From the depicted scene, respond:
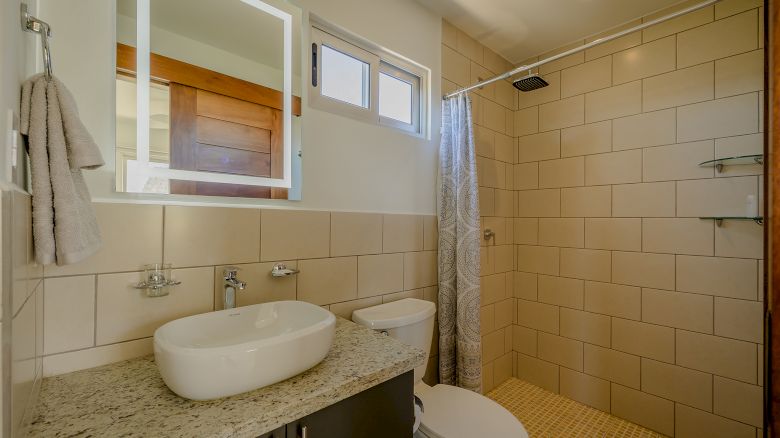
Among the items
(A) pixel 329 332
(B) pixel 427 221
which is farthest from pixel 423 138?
(A) pixel 329 332

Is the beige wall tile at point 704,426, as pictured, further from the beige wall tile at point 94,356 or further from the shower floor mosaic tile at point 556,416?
the beige wall tile at point 94,356

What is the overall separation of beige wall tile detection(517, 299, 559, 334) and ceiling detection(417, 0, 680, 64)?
1.83 meters

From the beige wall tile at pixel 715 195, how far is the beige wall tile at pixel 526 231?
79 centimetres

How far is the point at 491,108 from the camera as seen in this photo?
2.30m

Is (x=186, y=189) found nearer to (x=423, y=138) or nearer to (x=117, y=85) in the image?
(x=117, y=85)

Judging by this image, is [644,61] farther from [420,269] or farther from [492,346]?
[492,346]

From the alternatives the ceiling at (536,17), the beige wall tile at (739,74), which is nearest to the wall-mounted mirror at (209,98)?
the ceiling at (536,17)

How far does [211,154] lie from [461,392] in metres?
1.48

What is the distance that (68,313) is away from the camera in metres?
0.90

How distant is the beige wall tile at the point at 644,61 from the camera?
6.05 ft

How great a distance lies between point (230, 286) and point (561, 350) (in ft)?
7.03

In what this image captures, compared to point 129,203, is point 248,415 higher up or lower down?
lower down

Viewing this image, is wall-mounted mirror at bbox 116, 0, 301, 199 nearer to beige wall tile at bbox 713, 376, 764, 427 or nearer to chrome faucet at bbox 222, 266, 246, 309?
chrome faucet at bbox 222, 266, 246, 309

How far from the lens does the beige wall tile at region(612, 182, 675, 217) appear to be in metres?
1.82
